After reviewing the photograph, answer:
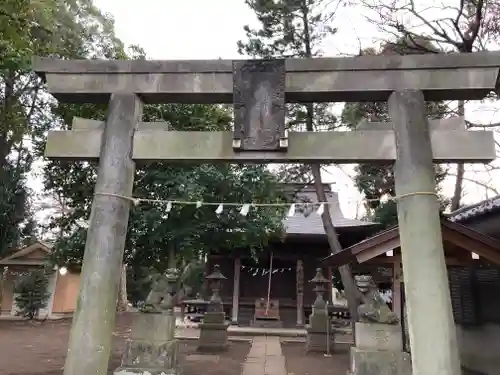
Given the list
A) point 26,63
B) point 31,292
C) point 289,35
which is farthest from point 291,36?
point 31,292

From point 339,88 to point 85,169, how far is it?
36.4 ft

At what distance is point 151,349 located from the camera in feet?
26.1

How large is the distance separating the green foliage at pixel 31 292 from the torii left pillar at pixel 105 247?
17.7 meters

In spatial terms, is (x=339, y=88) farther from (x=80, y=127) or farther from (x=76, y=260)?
(x=76, y=260)

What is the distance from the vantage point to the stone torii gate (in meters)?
4.50

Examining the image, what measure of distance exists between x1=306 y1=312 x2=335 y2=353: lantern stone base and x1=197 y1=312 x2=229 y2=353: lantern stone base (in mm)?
2573

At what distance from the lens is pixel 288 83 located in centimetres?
509

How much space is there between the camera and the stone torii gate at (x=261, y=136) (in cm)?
450

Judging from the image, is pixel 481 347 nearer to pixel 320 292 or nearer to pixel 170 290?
pixel 320 292

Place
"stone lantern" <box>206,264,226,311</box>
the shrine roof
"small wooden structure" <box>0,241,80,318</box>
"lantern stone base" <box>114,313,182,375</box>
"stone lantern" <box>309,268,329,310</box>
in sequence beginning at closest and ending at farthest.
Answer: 1. the shrine roof
2. "lantern stone base" <box>114,313,182,375</box>
3. "stone lantern" <box>309,268,329,310</box>
4. "stone lantern" <box>206,264,226,311</box>
5. "small wooden structure" <box>0,241,80,318</box>

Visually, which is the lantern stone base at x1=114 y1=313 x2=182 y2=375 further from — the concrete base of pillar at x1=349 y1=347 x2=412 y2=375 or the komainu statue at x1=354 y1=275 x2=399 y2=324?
the komainu statue at x1=354 y1=275 x2=399 y2=324

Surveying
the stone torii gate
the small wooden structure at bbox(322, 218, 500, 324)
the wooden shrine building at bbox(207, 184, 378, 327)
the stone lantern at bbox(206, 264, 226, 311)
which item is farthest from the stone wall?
the wooden shrine building at bbox(207, 184, 378, 327)

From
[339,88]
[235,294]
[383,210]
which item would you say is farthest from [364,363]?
[383,210]

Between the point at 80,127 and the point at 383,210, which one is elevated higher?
the point at 383,210
